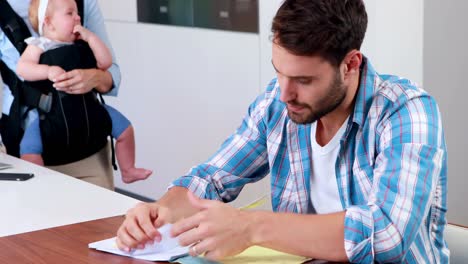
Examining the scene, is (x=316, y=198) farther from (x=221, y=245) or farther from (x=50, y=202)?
(x=50, y=202)

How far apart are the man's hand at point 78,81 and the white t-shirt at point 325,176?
1.11 meters

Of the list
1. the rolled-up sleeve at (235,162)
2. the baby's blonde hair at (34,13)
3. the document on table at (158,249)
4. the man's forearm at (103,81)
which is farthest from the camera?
the man's forearm at (103,81)

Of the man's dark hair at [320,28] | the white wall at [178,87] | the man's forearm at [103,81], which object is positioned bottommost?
the white wall at [178,87]

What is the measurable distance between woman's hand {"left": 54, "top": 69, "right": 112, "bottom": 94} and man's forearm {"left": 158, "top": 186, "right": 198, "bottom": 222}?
2.94 ft

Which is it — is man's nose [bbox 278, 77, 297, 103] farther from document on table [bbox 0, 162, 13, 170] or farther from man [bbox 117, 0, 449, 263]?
document on table [bbox 0, 162, 13, 170]

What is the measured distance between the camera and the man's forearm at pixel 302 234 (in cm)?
179

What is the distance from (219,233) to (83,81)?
1.35 m

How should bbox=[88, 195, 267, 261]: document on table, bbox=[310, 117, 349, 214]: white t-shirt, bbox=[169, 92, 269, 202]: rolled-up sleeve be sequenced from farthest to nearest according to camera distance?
bbox=[169, 92, 269, 202]: rolled-up sleeve < bbox=[310, 117, 349, 214]: white t-shirt < bbox=[88, 195, 267, 261]: document on table

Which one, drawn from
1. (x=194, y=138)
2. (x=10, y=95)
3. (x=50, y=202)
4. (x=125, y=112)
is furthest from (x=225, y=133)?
(x=50, y=202)

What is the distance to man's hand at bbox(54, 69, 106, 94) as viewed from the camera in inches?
Answer: 117

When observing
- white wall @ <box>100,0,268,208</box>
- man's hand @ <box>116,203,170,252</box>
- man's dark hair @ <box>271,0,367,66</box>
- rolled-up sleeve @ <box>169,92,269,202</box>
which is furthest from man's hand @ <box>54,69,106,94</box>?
white wall @ <box>100,0,268,208</box>

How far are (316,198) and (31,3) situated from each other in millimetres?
1338

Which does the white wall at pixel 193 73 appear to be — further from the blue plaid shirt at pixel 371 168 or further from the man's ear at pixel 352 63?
the man's ear at pixel 352 63

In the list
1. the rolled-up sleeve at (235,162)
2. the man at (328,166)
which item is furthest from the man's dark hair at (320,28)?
the rolled-up sleeve at (235,162)
